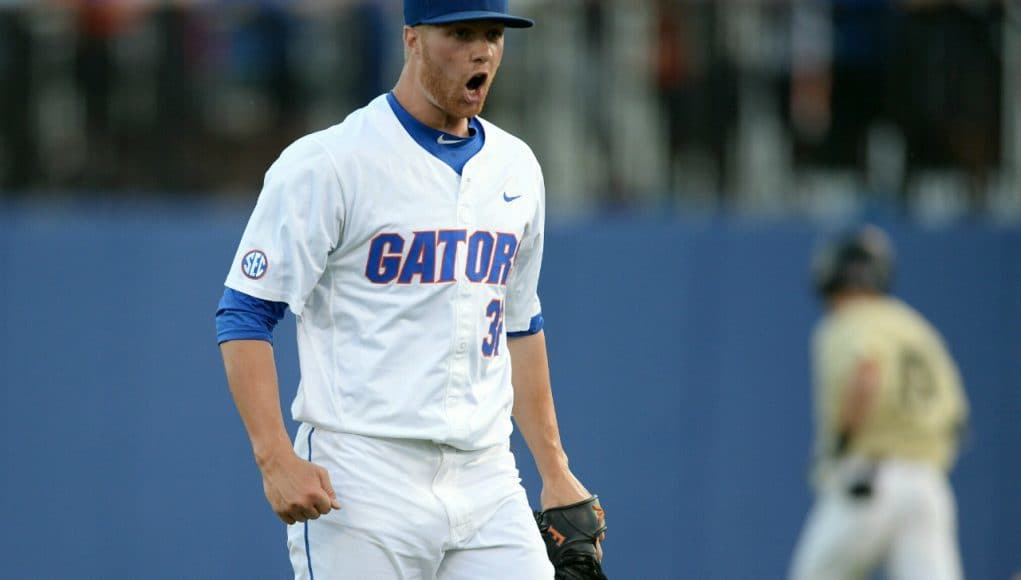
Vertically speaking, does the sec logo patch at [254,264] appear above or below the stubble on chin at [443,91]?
below

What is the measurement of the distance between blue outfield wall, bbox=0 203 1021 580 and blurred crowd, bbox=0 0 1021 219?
0.29m

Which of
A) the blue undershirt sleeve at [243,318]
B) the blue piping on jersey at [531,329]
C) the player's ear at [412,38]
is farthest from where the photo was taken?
the blue piping on jersey at [531,329]

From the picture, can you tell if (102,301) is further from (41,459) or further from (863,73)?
(863,73)

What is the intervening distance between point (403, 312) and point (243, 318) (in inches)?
16.5

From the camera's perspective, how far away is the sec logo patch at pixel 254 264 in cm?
399

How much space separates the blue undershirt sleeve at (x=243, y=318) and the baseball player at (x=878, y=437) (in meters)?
5.11

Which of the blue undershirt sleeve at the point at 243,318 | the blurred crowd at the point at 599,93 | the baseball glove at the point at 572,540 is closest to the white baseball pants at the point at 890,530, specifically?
the blurred crowd at the point at 599,93

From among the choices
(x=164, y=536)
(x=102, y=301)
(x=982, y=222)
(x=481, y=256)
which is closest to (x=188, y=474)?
(x=164, y=536)

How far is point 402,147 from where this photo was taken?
4191 millimetres

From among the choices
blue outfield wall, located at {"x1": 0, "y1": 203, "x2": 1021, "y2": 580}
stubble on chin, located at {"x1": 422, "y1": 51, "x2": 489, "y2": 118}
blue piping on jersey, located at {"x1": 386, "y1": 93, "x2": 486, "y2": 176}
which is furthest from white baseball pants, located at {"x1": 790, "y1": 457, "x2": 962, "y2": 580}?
stubble on chin, located at {"x1": 422, "y1": 51, "x2": 489, "y2": 118}

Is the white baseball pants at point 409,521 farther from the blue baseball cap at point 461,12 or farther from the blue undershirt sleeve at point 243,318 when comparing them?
the blue baseball cap at point 461,12

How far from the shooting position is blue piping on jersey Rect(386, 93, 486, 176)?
4250mm

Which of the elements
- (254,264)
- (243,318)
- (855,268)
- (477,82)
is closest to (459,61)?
(477,82)

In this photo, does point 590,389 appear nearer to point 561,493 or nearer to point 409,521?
point 561,493
